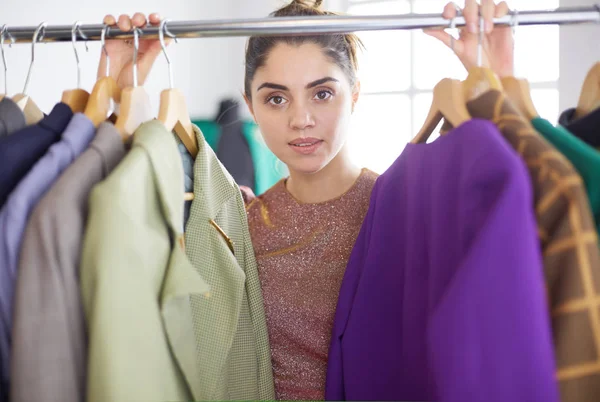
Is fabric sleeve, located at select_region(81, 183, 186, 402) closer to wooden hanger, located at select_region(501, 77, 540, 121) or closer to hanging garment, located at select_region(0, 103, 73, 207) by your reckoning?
hanging garment, located at select_region(0, 103, 73, 207)

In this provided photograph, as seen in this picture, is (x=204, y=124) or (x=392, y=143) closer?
(x=204, y=124)

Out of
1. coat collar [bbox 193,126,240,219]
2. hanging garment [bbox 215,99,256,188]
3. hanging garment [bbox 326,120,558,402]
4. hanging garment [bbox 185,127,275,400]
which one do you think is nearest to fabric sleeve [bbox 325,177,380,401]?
hanging garment [bbox 326,120,558,402]

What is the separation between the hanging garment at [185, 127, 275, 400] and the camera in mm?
848

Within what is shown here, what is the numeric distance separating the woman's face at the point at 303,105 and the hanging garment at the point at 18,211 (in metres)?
0.51

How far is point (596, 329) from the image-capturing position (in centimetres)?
50

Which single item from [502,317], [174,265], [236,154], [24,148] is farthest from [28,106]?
[236,154]

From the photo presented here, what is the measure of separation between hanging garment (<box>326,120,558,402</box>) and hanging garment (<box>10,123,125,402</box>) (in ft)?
1.29

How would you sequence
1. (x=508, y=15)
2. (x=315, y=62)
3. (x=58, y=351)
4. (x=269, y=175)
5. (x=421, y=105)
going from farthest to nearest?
(x=421, y=105) < (x=269, y=175) < (x=315, y=62) < (x=508, y=15) < (x=58, y=351)

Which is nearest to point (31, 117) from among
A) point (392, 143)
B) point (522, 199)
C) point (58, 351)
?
point (58, 351)

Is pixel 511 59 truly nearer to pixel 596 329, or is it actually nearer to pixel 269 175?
pixel 596 329

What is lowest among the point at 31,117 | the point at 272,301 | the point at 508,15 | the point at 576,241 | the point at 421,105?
the point at 272,301

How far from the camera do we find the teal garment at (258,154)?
2.38 meters

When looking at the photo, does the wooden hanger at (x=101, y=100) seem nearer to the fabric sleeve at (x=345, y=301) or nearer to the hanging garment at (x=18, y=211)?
the hanging garment at (x=18, y=211)

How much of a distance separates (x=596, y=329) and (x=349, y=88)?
80cm
